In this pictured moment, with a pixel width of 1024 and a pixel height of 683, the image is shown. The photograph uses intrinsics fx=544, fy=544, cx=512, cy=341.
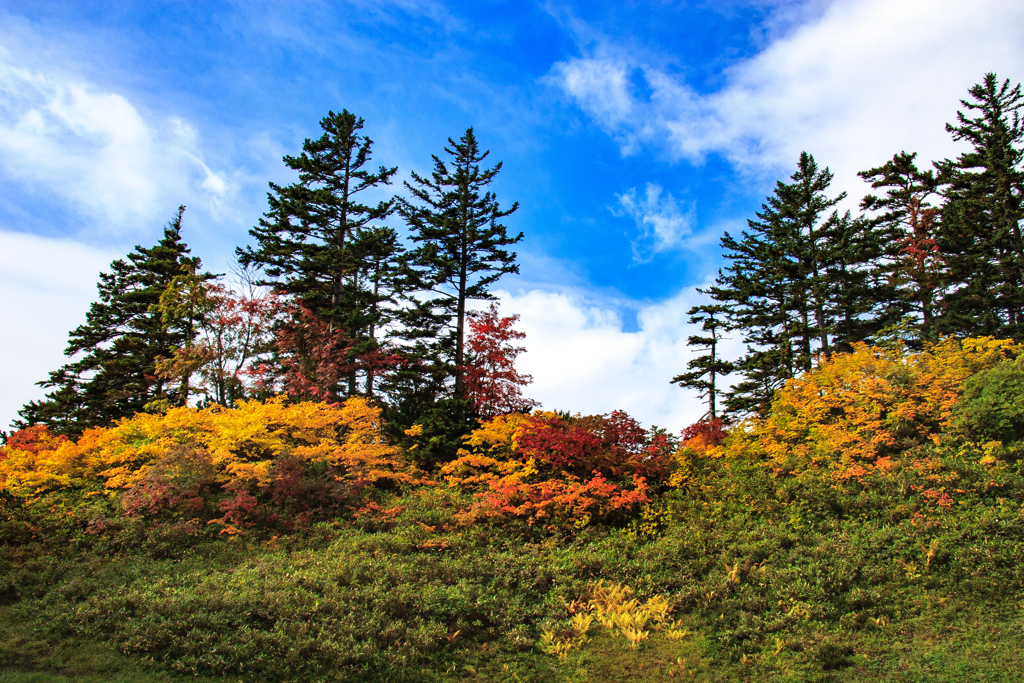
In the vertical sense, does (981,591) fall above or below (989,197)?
below

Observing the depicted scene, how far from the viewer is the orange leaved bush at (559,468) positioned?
13109mm

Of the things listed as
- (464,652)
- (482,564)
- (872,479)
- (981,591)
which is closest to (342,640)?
(464,652)

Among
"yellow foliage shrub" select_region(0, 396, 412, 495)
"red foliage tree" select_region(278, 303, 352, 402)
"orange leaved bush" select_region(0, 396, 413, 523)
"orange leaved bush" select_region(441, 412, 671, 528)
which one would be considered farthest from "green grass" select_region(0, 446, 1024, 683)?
"red foliage tree" select_region(278, 303, 352, 402)

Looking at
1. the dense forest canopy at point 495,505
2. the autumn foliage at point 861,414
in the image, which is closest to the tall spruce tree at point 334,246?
the dense forest canopy at point 495,505

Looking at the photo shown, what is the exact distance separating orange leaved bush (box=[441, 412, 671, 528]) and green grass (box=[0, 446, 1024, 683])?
0.76 m

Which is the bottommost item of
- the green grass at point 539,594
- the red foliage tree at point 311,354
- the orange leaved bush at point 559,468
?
the green grass at point 539,594

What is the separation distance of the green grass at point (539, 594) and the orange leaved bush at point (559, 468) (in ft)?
2.51

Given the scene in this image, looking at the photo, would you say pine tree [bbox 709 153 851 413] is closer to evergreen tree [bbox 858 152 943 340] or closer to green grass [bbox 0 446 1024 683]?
evergreen tree [bbox 858 152 943 340]

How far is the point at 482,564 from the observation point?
11.1 metres

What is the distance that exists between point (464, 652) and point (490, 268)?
17.9 metres

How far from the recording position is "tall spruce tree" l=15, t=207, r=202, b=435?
26.6 m

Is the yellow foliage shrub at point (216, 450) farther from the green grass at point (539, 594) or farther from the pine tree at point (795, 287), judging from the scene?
the pine tree at point (795, 287)

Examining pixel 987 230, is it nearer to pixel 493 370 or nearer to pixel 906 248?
pixel 906 248

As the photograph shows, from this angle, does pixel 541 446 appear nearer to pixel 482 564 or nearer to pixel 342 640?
pixel 482 564
